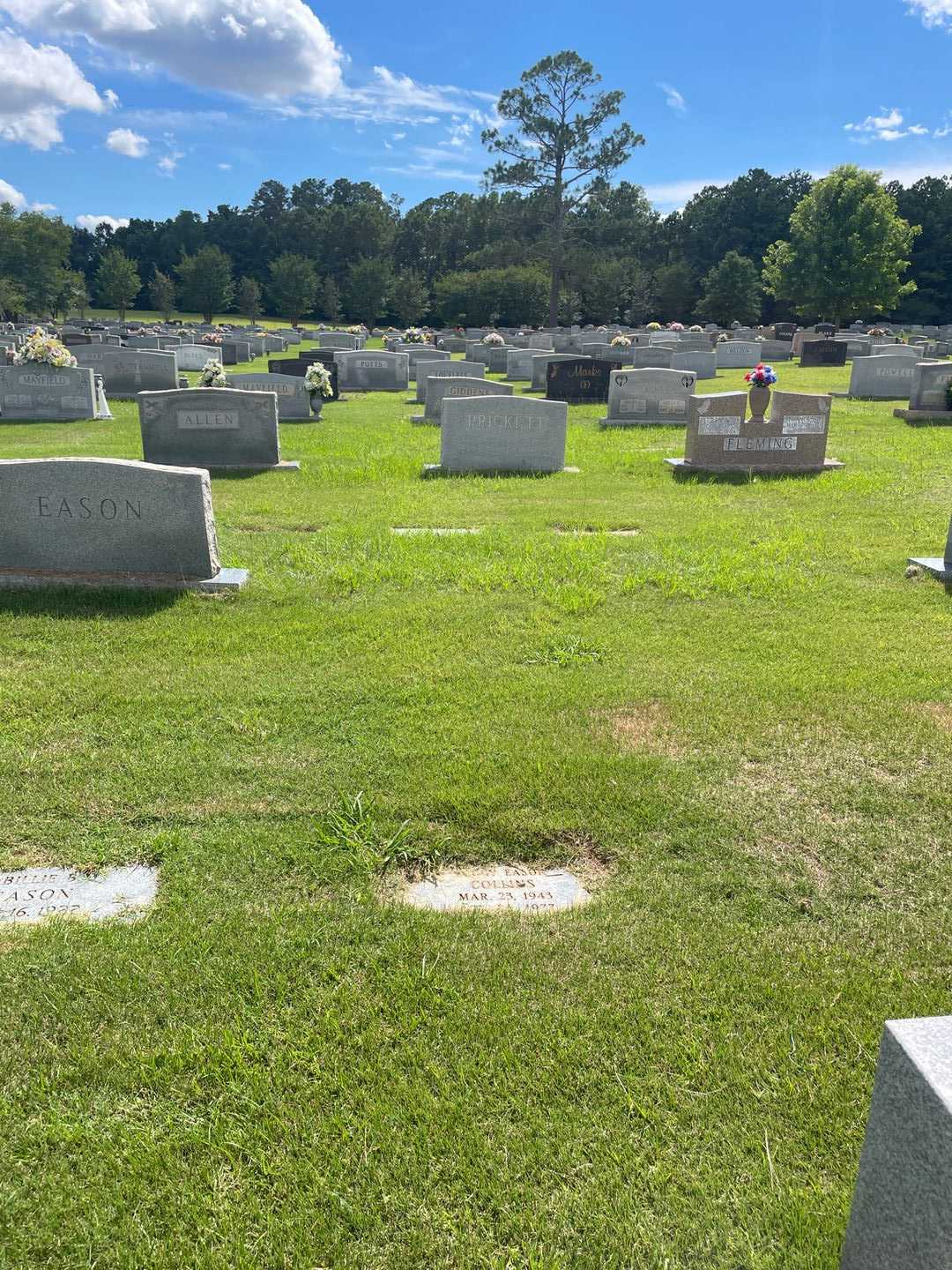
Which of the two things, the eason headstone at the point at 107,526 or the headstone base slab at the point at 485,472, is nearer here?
the eason headstone at the point at 107,526

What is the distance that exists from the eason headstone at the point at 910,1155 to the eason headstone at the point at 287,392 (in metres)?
16.8

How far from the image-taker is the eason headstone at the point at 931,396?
53.9 ft

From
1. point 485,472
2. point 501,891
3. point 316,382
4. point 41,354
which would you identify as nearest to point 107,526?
point 501,891

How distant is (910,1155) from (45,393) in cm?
1881

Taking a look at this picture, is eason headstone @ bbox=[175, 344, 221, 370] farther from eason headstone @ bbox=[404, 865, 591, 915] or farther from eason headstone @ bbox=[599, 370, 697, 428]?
eason headstone @ bbox=[404, 865, 591, 915]

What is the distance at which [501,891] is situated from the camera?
3234mm

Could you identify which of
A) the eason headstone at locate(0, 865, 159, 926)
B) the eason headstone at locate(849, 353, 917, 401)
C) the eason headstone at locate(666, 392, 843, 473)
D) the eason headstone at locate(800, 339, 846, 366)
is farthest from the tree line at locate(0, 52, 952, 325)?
the eason headstone at locate(0, 865, 159, 926)

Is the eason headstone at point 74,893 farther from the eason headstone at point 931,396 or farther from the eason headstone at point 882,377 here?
the eason headstone at point 882,377

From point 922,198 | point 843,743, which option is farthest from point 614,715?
point 922,198

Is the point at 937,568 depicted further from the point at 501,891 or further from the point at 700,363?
the point at 700,363

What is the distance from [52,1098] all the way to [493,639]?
3746 mm

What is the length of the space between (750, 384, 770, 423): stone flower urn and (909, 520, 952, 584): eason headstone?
5079 millimetres

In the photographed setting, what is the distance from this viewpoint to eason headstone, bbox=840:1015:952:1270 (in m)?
1.40

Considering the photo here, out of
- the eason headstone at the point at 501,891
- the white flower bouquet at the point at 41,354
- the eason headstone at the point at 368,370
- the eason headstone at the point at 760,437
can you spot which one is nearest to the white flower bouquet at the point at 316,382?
the white flower bouquet at the point at 41,354
